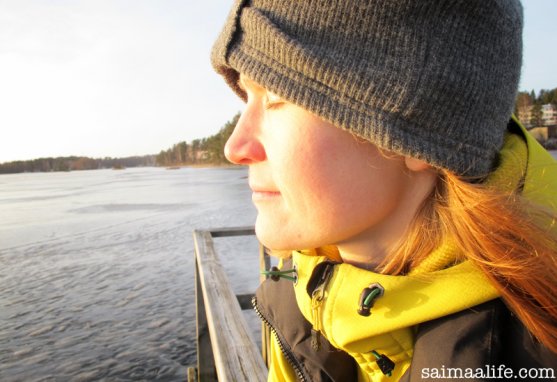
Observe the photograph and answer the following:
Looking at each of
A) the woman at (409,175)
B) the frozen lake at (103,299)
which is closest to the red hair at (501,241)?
the woman at (409,175)

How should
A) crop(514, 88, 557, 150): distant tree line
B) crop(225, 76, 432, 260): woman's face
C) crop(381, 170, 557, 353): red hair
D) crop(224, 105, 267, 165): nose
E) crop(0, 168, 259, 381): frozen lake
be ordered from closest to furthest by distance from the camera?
crop(381, 170, 557, 353): red hair < crop(225, 76, 432, 260): woman's face < crop(224, 105, 267, 165): nose < crop(0, 168, 259, 381): frozen lake < crop(514, 88, 557, 150): distant tree line

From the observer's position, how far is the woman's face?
107cm

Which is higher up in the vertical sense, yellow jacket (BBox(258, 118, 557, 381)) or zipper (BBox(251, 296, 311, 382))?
yellow jacket (BBox(258, 118, 557, 381))

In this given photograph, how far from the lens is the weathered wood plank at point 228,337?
56.0 inches

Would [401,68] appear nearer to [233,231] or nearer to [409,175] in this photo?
[409,175]

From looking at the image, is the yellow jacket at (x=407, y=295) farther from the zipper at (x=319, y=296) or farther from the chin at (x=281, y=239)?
the chin at (x=281, y=239)

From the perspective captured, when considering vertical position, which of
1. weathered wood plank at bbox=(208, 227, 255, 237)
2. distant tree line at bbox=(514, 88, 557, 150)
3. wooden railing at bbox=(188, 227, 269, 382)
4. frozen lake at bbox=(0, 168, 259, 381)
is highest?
distant tree line at bbox=(514, 88, 557, 150)

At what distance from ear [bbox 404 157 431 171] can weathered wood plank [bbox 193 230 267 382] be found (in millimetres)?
871

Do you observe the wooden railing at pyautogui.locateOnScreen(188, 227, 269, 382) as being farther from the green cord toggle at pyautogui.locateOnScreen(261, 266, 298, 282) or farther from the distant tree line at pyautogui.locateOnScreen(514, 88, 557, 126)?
the distant tree line at pyautogui.locateOnScreen(514, 88, 557, 126)

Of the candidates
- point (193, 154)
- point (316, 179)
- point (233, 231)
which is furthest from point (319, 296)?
point (193, 154)

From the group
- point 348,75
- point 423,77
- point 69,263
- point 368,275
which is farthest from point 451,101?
point 69,263

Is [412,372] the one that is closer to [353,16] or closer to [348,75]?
[348,75]

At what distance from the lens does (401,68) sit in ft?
3.34

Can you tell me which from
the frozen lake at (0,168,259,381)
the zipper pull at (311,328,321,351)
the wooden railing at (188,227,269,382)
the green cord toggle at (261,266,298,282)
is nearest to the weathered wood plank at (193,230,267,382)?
the wooden railing at (188,227,269,382)
